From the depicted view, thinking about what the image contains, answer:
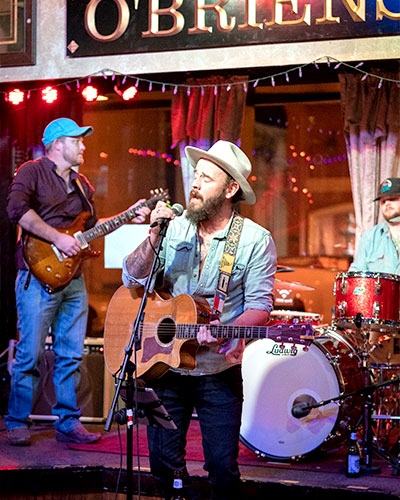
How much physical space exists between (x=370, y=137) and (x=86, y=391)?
3754mm

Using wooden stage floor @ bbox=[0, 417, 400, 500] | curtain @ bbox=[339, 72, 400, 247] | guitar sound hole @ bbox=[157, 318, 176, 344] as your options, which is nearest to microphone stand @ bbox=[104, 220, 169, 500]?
guitar sound hole @ bbox=[157, 318, 176, 344]

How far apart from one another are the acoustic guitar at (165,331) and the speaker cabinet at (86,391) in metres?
2.94

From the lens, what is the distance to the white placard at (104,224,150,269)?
28.2 ft

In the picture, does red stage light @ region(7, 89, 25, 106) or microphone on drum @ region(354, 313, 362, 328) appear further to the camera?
red stage light @ region(7, 89, 25, 106)

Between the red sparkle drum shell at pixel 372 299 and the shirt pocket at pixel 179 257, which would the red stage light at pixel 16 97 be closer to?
the red sparkle drum shell at pixel 372 299

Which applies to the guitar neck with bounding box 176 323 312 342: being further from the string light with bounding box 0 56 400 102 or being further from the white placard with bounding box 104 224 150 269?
the white placard with bounding box 104 224 150 269

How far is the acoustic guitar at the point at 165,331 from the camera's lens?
3.72m

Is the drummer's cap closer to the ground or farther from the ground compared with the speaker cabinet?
farther from the ground

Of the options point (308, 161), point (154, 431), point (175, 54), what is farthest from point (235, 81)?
point (154, 431)

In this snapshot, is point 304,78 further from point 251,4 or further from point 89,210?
point 89,210

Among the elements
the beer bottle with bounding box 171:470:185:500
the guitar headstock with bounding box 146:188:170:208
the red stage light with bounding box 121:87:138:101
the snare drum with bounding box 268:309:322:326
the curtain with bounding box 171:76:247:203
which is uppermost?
the red stage light with bounding box 121:87:138:101

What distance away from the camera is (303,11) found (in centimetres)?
711

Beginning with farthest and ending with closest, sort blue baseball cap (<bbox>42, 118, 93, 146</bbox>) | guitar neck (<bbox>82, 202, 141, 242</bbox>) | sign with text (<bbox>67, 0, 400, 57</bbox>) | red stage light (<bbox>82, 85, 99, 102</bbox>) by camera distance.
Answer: red stage light (<bbox>82, 85, 99, 102</bbox>)
sign with text (<bbox>67, 0, 400, 57</bbox>)
blue baseball cap (<bbox>42, 118, 93, 146</bbox>)
guitar neck (<bbox>82, 202, 141, 242</bbox>)

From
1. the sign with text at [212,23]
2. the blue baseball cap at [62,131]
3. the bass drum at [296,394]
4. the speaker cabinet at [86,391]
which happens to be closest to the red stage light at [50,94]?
the sign with text at [212,23]
